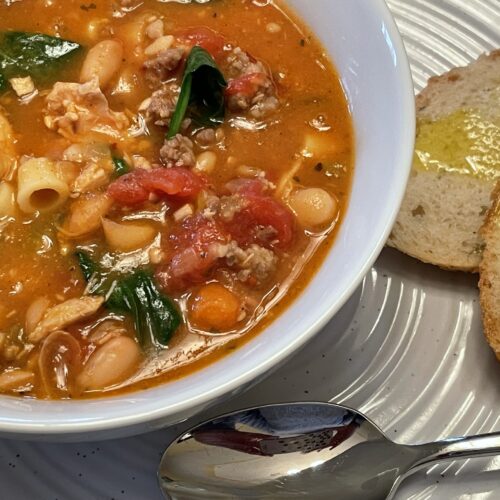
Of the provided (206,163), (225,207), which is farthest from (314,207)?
(206,163)

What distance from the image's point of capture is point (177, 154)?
231 centimetres

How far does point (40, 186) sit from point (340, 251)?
0.97m

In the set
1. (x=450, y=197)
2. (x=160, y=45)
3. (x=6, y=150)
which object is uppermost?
(x=160, y=45)

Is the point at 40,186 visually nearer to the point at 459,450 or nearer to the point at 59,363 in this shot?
the point at 59,363

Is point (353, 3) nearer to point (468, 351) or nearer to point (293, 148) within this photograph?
point (293, 148)

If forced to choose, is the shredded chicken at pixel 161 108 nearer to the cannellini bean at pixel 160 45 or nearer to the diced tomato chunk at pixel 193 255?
the cannellini bean at pixel 160 45

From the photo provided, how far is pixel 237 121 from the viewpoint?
95.9 inches

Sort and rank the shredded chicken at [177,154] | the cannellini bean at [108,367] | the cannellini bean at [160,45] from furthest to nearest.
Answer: the cannellini bean at [160,45] → the shredded chicken at [177,154] → the cannellini bean at [108,367]

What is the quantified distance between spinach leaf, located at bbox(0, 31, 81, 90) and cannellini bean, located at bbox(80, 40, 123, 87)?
12 centimetres

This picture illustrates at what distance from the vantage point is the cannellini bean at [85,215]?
7.29 ft

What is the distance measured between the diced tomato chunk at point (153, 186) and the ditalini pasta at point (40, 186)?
0.17 metres

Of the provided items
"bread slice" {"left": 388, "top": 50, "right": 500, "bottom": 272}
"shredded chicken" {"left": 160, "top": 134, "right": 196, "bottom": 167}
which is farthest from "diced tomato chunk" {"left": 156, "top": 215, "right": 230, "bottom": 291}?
"bread slice" {"left": 388, "top": 50, "right": 500, "bottom": 272}

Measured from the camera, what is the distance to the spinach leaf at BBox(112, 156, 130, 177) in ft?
7.64

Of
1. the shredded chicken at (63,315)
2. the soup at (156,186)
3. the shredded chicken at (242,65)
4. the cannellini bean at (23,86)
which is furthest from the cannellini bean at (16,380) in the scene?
the shredded chicken at (242,65)
